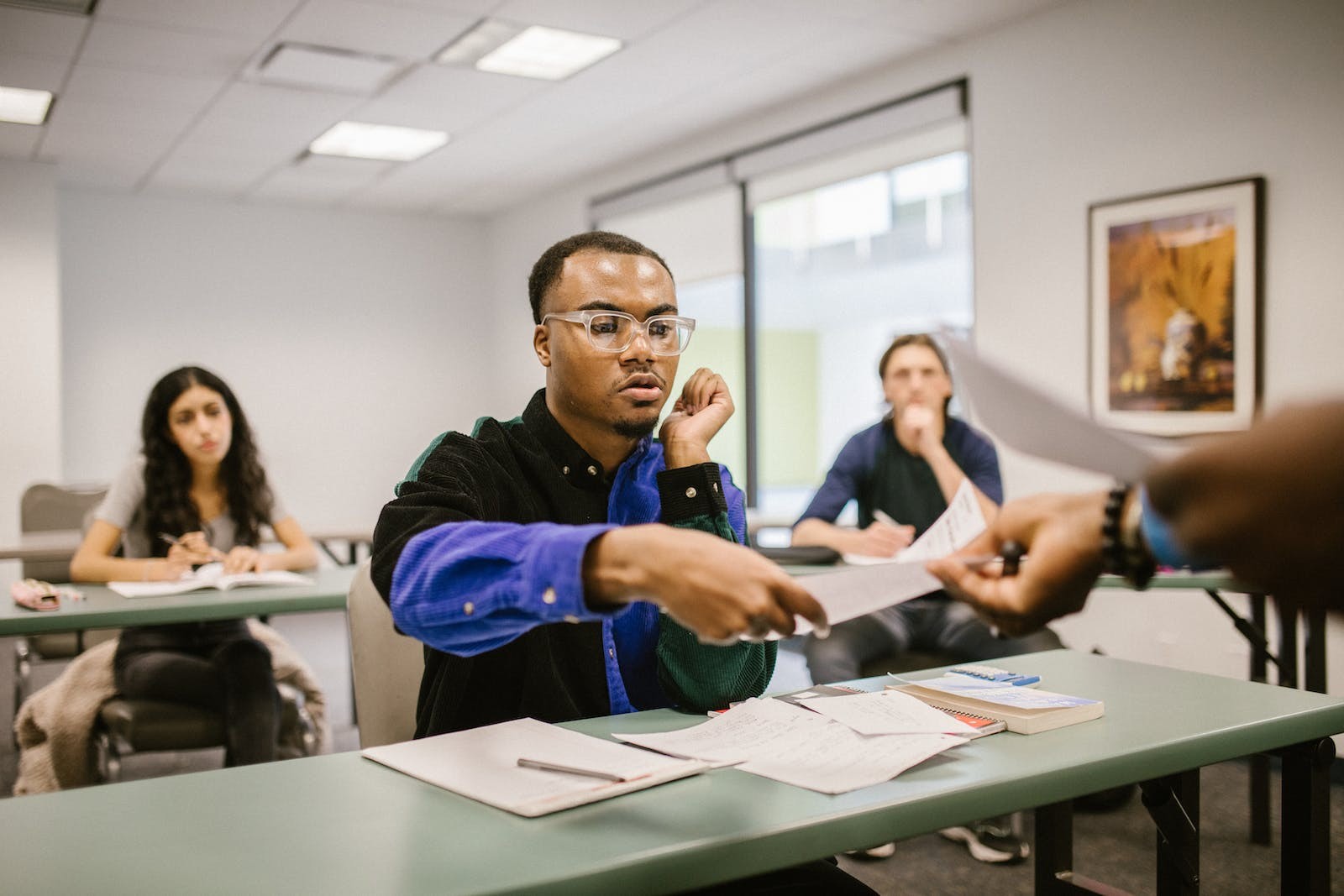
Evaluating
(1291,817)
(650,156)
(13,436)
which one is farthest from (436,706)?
(13,436)

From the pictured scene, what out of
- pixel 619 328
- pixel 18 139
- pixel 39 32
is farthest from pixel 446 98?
pixel 619 328

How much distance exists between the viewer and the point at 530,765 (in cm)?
122

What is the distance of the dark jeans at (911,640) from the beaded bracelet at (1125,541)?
2.15 m

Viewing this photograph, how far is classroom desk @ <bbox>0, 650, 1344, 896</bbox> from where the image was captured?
96cm

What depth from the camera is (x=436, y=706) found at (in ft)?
4.97

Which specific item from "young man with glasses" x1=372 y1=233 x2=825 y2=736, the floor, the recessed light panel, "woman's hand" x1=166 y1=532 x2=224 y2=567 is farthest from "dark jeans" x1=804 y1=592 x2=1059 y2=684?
the recessed light panel

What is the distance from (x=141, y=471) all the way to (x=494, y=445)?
190 cm

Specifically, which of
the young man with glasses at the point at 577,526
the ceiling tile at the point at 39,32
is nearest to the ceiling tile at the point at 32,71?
the ceiling tile at the point at 39,32

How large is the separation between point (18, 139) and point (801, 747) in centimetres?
642

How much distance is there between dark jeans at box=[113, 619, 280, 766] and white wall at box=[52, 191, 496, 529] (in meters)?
4.88

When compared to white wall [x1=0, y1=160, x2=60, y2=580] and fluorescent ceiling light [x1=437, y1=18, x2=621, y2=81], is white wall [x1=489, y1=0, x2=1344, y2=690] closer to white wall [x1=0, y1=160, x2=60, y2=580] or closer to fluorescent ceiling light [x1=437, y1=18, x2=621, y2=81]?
A: fluorescent ceiling light [x1=437, y1=18, x2=621, y2=81]

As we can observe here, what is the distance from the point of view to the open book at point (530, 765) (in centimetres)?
112

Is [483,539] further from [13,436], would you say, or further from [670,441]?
[13,436]

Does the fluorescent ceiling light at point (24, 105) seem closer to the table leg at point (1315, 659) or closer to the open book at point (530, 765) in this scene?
the open book at point (530, 765)
